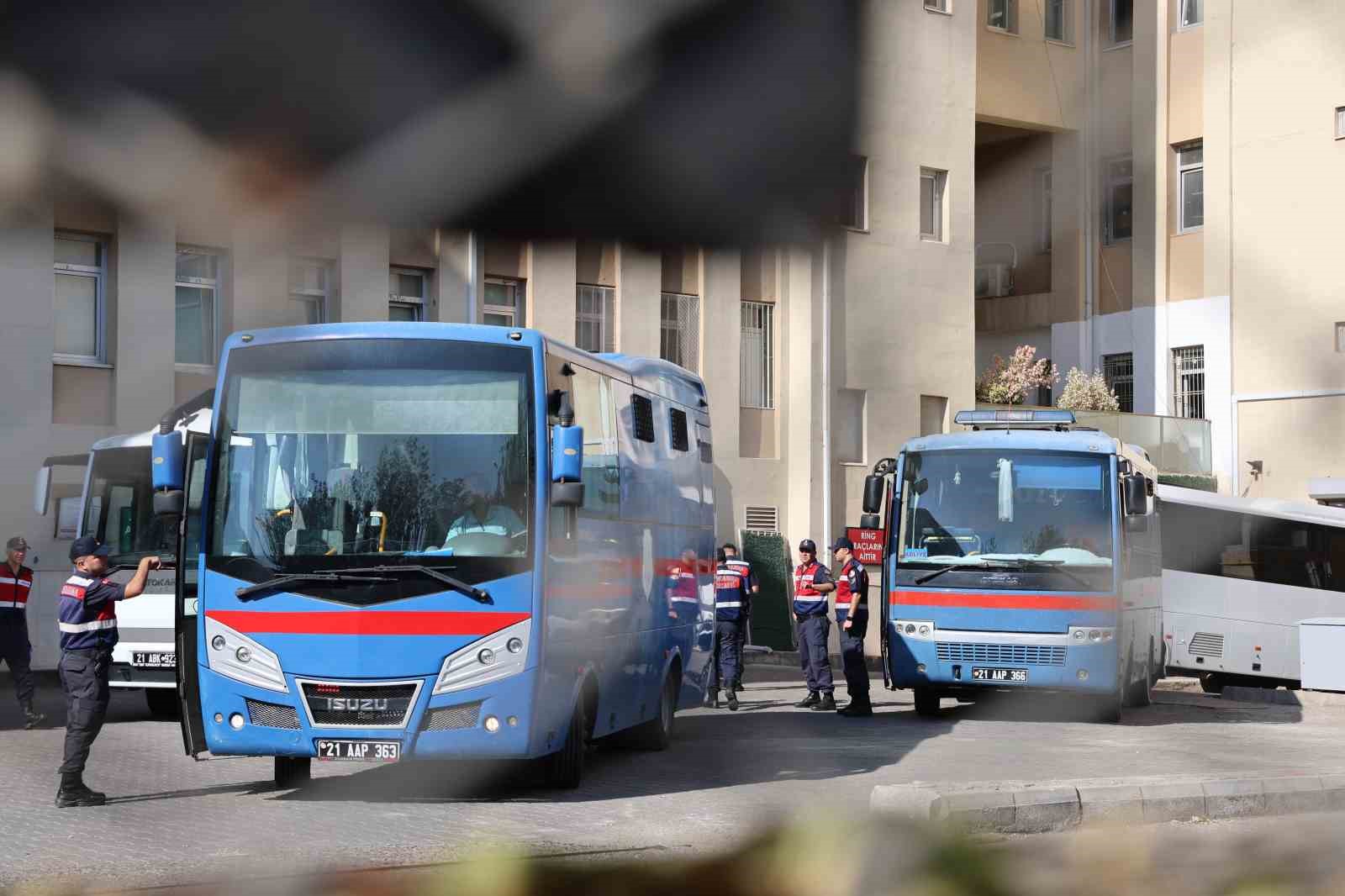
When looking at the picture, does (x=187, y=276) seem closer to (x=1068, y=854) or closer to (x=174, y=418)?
(x=174, y=418)

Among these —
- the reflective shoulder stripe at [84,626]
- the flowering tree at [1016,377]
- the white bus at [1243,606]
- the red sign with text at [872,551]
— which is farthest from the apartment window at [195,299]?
the white bus at [1243,606]

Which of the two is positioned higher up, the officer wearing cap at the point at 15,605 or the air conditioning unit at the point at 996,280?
the air conditioning unit at the point at 996,280

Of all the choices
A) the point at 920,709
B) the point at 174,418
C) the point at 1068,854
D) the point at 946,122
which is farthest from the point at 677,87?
the point at 920,709

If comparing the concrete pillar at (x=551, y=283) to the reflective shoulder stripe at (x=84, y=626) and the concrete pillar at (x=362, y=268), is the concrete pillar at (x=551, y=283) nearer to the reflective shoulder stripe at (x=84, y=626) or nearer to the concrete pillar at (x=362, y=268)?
the concrete pillar at (x=362, y=268)

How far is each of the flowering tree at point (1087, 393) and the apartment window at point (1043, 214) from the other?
16cm

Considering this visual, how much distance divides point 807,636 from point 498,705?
7.90 metres

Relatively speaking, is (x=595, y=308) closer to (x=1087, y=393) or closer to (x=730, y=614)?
(x=1087, y=393)

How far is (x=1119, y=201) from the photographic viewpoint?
1.79m

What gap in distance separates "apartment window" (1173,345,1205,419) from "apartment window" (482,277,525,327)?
67 cm

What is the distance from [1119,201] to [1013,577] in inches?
563

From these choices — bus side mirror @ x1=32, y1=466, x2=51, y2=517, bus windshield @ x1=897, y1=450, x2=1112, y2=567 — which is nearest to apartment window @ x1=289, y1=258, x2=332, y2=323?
bus side mirror @ x1=32, y1=466, x2=51, y2=517

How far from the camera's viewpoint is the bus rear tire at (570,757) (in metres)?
10.4

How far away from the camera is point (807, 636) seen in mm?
17000

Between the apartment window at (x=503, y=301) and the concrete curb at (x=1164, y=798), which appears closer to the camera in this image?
the apartment window at (x=503, y=301)
